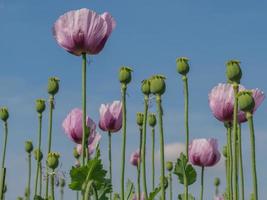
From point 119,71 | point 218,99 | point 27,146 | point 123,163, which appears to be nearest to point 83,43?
point 119,71

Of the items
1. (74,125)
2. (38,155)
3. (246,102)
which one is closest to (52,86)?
(74,125)

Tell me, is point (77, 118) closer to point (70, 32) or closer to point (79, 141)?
point (79, 141)

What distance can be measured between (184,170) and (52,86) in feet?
3.17

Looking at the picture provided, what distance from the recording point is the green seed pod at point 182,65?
321cm

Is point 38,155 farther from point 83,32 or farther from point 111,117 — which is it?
point 83,32

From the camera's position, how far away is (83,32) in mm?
2707

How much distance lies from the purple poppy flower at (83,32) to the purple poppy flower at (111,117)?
1106 millimetres

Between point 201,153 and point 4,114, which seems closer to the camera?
point 201,153

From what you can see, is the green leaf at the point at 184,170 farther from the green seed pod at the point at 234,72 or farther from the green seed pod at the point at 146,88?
the green seed pod at the point at 234,72

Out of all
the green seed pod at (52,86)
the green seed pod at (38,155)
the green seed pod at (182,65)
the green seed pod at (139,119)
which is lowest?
the green seed pod at (38,155)

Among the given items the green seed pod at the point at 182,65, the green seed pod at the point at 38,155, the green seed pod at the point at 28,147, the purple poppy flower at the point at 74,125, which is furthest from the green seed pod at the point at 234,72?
the green seed pod at the point at 28,147

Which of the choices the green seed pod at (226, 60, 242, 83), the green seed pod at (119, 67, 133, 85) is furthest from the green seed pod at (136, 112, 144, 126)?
the green seed pod at (226, 60, 242, 83)

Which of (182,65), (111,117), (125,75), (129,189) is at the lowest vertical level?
(129,189)

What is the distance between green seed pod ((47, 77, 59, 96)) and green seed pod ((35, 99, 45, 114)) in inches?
17.6
